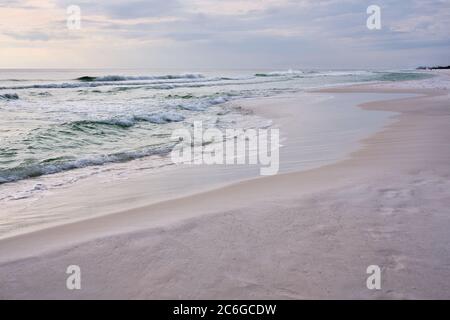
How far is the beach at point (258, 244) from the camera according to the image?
235 centimetres

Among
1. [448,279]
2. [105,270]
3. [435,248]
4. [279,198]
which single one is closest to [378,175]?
[279,198]

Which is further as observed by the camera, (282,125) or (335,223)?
(282,125)

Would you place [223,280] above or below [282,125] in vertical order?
below

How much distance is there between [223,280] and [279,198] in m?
1.71

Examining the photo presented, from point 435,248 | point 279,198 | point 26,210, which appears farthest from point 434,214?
point 26,210

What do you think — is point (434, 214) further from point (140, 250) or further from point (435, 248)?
point (140, 250)

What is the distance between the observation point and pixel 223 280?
2.42 meters

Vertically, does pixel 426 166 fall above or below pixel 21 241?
above

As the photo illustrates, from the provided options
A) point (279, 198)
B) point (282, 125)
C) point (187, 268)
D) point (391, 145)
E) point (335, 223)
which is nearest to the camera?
point (187, 268)

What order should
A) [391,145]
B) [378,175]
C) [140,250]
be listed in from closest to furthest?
[140,250] < [378,175] < [391,145]

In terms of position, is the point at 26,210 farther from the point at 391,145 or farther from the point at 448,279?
the point at 391,145

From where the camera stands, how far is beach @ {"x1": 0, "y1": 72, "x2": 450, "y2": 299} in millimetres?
2352

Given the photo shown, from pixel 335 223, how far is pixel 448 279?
0.99 meters

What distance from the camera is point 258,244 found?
2887 millimetres
